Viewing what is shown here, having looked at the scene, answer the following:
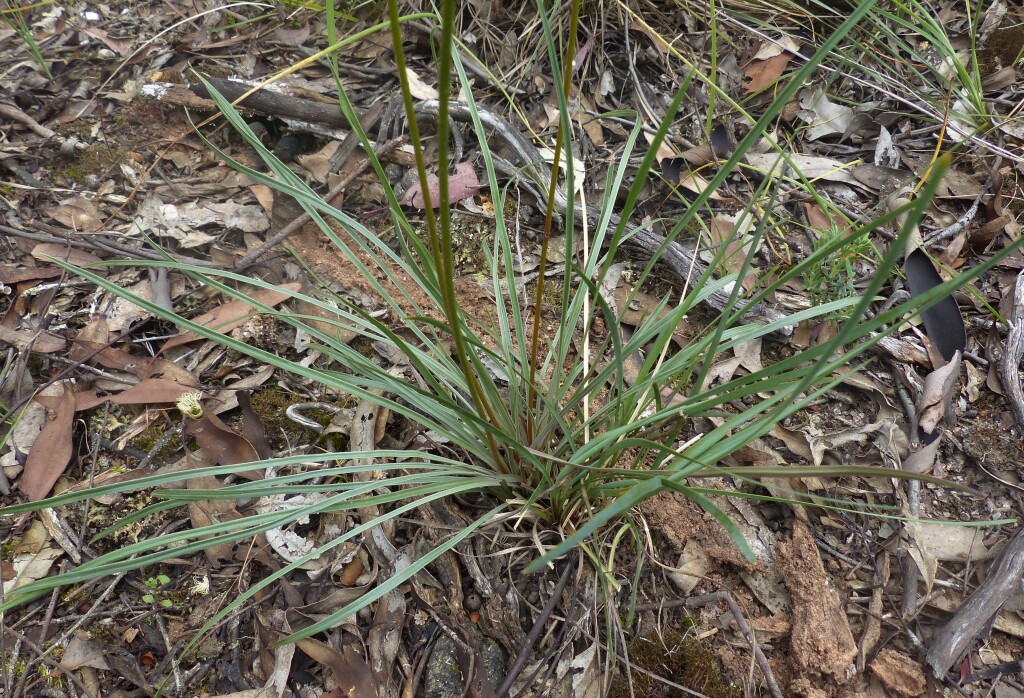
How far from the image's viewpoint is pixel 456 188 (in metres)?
1.66

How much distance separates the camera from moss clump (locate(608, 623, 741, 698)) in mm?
1075

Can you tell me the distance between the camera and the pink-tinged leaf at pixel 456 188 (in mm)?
1647

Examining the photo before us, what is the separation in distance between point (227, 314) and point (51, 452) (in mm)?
488

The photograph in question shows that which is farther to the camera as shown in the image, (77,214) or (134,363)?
(77,214)

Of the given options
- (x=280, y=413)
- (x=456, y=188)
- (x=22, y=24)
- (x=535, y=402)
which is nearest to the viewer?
(x=535, y=402)

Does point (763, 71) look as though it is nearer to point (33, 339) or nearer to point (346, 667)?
point (346, 667)

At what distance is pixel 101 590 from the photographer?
119cm

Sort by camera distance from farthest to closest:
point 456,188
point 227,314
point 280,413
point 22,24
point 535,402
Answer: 1. point 22,24
2. point 456,188
3. point 227,314
4. point 280,413
5. point 535,402

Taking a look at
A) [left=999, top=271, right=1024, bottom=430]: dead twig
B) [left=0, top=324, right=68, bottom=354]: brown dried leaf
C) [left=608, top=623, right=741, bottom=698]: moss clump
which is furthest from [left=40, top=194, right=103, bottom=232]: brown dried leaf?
[left=999, top=271, right=1024, bottom=430]: dead twig

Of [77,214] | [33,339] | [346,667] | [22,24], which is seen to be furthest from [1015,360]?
[22,24]

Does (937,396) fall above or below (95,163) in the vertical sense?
below

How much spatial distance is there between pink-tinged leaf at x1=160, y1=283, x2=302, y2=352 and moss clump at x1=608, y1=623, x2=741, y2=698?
3.74 ft

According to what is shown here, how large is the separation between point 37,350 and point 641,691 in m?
1.59

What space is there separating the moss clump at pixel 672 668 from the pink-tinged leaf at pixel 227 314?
44.8 inches
